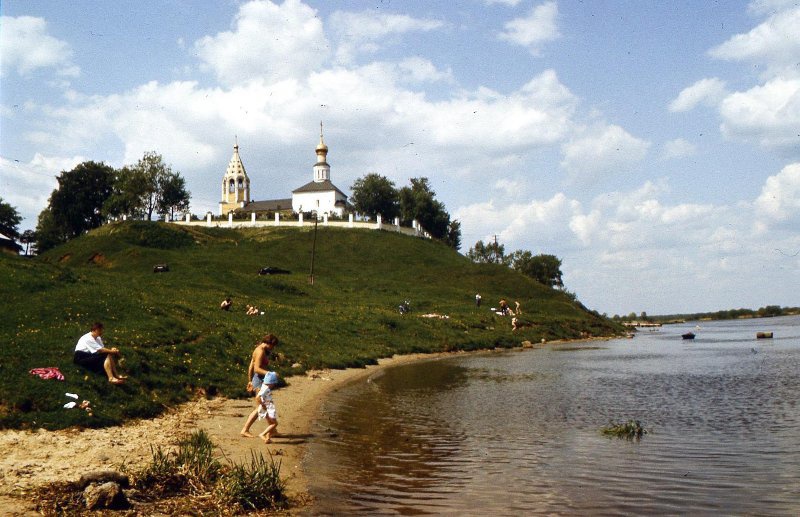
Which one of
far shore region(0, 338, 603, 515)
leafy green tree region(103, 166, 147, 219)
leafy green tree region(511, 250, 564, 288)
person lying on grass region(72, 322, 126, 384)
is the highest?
leafy green tree region(103, 166, 147, 219)

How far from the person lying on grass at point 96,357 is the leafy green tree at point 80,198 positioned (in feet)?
376

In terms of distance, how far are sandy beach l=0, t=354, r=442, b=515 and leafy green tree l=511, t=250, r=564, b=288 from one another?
135 m

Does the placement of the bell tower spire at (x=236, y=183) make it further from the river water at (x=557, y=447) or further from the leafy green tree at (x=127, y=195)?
the river water at (x=557, y=447)

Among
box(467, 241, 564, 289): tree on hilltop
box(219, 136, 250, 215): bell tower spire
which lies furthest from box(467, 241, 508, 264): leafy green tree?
box(219, 136, 250, 215): bell tower spire

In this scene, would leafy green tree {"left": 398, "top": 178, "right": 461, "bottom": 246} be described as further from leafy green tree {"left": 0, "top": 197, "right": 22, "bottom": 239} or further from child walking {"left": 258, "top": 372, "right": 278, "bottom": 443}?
child walking {"left": 258, "top": 372, "right": 278, "bottom": 443}

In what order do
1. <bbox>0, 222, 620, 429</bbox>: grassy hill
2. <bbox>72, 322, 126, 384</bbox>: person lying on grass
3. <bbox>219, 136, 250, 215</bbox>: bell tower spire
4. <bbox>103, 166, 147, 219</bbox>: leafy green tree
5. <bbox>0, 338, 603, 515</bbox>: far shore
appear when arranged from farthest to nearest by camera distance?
<bbox>219, 136, 250, 215</bbox>: bell tower spire, <bbox>103, 166, 147, 219</bbox>: leafy green tree, <bbox>0, 222, 620, 429</bbox>: grassy hill, <bbox>72, 322, 126, 384</bbox>: person lying on grass, <bbox>0, 338, 603, 515</bbox>: far shore

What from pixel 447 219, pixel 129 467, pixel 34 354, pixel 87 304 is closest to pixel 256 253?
pixel 447 219

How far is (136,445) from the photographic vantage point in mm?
15000

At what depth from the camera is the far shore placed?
12.0 metres

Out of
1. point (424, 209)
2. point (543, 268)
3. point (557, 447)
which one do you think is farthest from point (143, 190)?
point (557, 447)

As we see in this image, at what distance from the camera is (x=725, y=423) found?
19562 mm

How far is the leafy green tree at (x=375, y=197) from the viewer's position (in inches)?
5674

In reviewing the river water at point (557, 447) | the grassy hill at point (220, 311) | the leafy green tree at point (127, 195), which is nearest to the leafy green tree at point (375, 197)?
the grassy hill at point (220, 311)

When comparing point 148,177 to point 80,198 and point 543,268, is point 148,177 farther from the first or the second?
point 543,268
